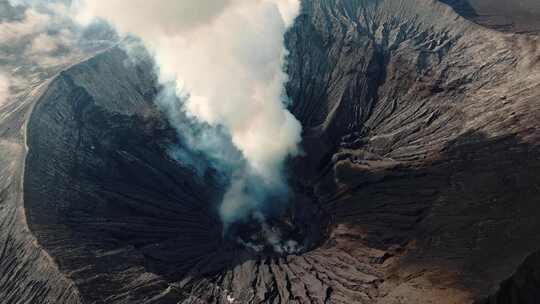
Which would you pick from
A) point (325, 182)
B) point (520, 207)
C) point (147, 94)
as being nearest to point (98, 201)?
point (147, 94)

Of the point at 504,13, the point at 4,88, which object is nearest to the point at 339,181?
the point at 4,88

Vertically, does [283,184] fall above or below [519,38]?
below

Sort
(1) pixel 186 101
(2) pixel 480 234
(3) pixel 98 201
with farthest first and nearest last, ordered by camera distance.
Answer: (1) pixel 186 101, (3) pixel 98 201, (2) pixel 480 234

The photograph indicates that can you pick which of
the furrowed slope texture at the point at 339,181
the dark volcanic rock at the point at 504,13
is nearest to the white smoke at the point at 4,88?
the furrowed slope texture at the point at 339,181

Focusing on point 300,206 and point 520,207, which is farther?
point 300,206

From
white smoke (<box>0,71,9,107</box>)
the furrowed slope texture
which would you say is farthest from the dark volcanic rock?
white smoke (<box>0,71,9,107</box>)

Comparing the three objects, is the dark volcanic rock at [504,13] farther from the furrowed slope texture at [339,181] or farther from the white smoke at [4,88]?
the white smoke at [4,88]

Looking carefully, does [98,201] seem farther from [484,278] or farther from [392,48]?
[392,48]

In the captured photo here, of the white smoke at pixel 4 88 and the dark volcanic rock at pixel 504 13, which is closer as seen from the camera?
the white smoke at pixel 4 88

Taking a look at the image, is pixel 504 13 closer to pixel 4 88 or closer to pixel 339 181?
pixel 339 181
